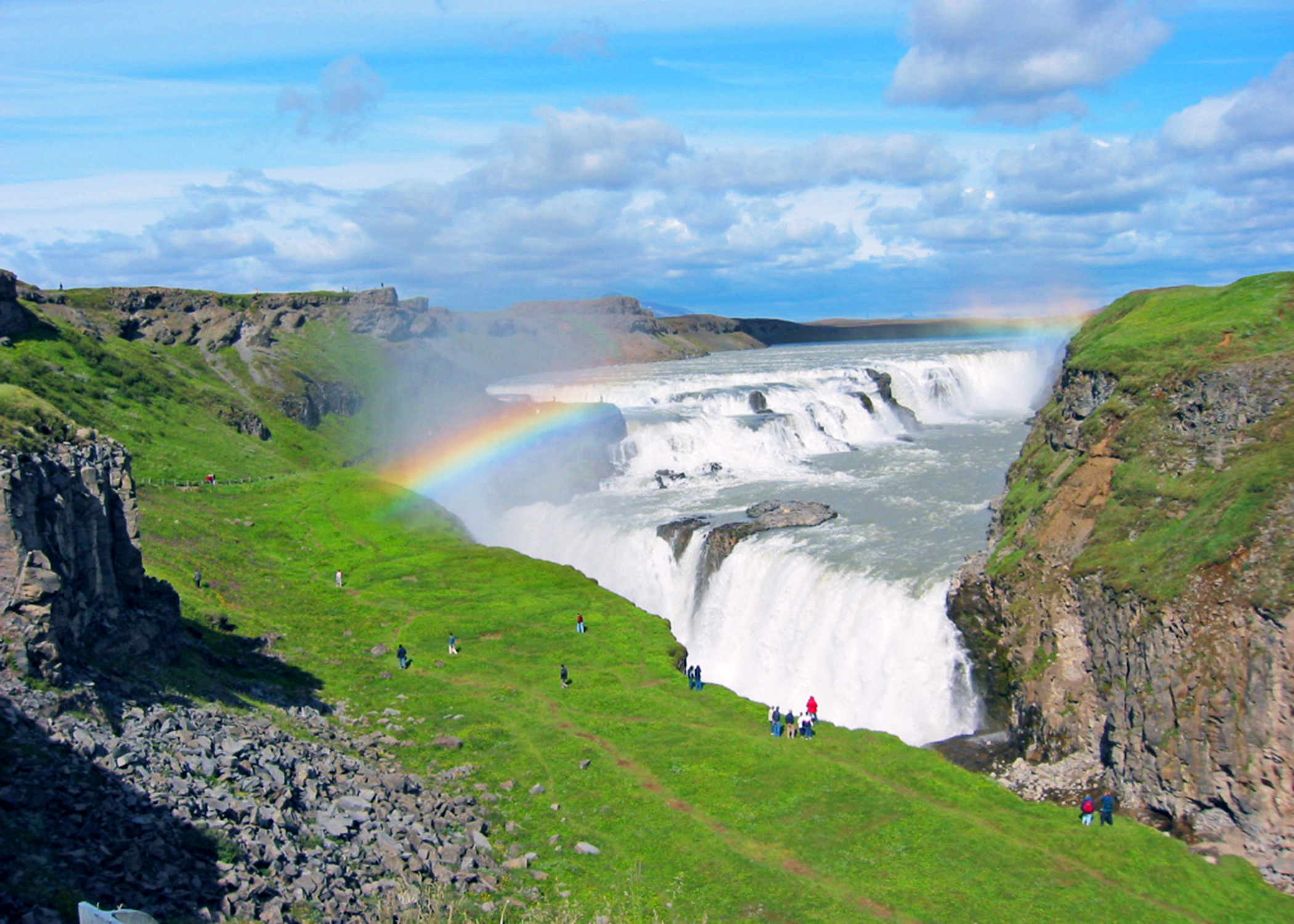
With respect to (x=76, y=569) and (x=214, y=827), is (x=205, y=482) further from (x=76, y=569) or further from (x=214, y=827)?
(x=214, y=827)

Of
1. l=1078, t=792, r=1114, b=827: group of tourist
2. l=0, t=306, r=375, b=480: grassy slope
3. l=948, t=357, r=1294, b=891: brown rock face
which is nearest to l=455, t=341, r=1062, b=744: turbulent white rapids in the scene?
l=948, t=357, r=1294, b=891: brown rock face

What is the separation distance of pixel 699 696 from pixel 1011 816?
1287 centimetres

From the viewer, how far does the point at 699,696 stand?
3647 centimetres

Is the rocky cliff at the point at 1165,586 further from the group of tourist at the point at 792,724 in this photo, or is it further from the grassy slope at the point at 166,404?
the grassy slope at the point at 166,404

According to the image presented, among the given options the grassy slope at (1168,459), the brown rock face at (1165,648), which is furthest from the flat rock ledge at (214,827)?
the grassy slope at (1168,459)

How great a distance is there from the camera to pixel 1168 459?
39469 millimetres

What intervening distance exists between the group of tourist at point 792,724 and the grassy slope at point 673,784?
0.70 m

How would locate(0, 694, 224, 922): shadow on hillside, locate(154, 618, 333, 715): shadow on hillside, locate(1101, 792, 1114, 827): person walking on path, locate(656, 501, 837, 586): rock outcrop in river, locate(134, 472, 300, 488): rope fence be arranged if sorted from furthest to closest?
locate(134, 472, 300, 488): rope fence
locate(656, 501, 837, 586): rock outcrop in river
locate(154, 618, 333, 715): shadow on hillside
locate(1101, 792, 1114, 827): person walking on path
locate(0, 694, 224, 922): shadow on hillside

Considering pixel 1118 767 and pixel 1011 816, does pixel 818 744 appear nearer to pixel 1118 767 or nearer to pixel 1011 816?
pixel 1011 816

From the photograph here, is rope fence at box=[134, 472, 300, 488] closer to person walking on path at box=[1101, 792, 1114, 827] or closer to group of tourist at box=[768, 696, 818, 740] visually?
group of tourist at box=[768, 696, 818, 740]

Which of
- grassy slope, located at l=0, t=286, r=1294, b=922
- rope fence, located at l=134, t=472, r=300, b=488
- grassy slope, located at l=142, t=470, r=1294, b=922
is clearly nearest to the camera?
grassy slope, located at l=142, t=470, r=1294, b=922

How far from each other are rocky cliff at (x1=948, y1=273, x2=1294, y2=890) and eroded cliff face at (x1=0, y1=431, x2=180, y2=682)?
98.6 feet

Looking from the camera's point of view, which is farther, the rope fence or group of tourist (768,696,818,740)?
the rope fence

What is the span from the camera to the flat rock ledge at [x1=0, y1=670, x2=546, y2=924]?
15.8m
